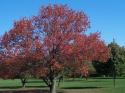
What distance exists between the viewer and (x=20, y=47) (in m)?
43.7

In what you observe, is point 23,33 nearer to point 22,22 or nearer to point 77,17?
point 22,22

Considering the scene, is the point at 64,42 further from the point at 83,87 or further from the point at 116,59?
the point at 116,59

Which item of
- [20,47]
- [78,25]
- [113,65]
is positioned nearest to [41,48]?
[20,47]

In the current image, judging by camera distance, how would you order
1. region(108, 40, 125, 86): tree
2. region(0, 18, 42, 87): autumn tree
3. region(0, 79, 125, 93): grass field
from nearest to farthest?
region(0, 18, 42, 87): autumn tree → region(0, 79, 125, 93): grass field → region(108, 40, 125, 86): tree

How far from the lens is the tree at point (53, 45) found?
4344 centimetres

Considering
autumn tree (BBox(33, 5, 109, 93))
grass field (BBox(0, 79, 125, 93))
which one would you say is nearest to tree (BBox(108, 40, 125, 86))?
grass field (BBox(0, 79, 125, 93))

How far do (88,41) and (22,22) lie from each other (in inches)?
282

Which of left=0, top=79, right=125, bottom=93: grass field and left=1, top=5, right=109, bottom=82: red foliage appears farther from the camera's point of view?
left=0, top=79, right=125, bottom=93: grass field

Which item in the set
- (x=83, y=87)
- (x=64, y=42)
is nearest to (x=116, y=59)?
(x=83, y=87)

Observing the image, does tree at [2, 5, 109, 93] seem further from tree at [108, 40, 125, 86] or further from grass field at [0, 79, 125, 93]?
tree at [108, 40, 125, 86]

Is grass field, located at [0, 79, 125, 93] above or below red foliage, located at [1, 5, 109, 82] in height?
below

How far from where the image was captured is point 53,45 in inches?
1736

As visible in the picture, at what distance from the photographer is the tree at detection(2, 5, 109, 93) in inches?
1710

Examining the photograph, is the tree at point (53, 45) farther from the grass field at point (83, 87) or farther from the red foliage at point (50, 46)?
the grass field at point (83, 87)
